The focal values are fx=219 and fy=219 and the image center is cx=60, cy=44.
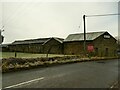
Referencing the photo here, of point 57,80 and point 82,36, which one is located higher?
point 82,36

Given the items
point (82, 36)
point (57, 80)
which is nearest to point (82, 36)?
point (82, 36)

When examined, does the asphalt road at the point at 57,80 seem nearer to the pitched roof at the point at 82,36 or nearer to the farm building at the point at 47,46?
the pitched roof at the point at 82,36

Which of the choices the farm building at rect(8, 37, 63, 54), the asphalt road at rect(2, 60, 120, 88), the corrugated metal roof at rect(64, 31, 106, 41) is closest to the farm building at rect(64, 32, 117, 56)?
the corrugated metal roof at rect(64, 31, 106, 41)

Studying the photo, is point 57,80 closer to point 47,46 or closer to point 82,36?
point 82,36

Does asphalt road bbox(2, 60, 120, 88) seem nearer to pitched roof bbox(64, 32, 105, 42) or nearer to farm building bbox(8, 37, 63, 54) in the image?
pitched roof bbox(64, 32, 105, 42)

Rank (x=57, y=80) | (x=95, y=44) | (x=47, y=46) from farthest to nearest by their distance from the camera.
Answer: (x=47, y=46)
(x=95, y=44)
(x=57, y=80)

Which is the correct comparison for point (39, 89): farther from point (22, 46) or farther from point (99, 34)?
point (22, 46)

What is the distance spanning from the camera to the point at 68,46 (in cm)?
6262

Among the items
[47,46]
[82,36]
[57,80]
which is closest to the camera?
[57,80]

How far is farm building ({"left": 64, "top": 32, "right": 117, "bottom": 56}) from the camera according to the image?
57925mm

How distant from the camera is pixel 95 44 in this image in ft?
190

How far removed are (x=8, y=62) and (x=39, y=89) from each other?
857cm

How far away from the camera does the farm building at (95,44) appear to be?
190 ft

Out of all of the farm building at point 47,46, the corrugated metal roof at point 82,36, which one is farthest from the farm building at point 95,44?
the farm building at point 47,46
